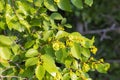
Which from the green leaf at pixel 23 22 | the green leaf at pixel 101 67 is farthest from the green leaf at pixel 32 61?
the green leaf at pixel 101 67

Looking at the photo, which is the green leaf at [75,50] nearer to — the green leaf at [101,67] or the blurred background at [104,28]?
the green leaf at [101,67]

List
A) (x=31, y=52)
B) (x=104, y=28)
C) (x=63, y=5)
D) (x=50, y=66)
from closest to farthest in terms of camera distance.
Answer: (x=50, y=66) < (x=31, y=52) < (x=63, y=5) < (x=104, y=28)

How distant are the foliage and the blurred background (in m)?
2.19

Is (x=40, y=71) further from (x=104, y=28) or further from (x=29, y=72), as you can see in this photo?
(x=104, y=28)

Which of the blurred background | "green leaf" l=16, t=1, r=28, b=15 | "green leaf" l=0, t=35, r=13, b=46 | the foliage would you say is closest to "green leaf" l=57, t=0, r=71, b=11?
the foliage

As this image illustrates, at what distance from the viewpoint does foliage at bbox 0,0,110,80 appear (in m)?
1.51

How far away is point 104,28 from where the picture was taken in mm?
4363

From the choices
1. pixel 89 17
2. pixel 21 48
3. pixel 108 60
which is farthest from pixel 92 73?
pixel 21 48

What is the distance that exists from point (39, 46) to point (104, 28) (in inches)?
110

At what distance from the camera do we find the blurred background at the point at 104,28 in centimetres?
410

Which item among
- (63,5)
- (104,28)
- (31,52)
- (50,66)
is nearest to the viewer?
(50,66)

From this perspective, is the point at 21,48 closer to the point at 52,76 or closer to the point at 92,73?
the point at 52,76

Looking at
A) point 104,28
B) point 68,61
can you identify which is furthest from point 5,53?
point 104,28

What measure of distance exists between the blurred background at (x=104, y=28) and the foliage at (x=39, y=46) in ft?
7.20
